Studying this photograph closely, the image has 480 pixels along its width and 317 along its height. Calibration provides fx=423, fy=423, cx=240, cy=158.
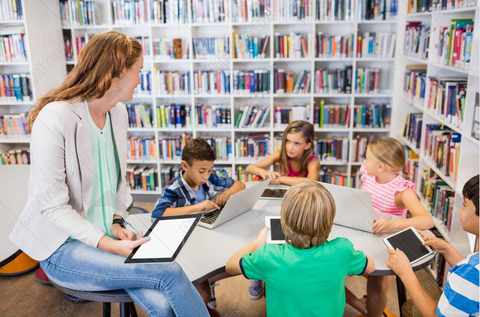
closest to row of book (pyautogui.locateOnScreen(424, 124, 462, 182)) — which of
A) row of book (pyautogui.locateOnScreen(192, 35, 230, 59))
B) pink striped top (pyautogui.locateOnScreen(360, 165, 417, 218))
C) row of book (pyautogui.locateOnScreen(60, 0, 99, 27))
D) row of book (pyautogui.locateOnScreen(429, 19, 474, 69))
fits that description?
row of book (pyautogui.locateOnScreen(429, 19, 474, 69))

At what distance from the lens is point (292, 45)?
3.80 metres

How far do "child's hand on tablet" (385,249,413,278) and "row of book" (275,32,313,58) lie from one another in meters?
2.62

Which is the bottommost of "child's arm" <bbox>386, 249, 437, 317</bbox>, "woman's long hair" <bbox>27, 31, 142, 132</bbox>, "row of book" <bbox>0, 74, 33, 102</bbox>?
"child's arm" <bbox>386, 249, 437, 317</bbox>

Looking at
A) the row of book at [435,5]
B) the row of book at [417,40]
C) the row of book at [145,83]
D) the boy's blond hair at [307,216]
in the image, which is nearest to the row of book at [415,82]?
the row of book at [417,40]

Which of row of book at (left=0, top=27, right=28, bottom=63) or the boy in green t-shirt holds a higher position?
row of book at (left=0, top=27, right=28, bottom=63)

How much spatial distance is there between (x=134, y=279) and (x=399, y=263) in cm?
91

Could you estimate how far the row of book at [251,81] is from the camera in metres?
3.89

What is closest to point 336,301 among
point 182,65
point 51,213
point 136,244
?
point 136,244

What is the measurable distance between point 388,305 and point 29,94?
3.46m

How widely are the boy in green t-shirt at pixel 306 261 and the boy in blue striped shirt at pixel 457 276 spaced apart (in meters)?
0.17

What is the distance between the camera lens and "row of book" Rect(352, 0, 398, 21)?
3.66 meters

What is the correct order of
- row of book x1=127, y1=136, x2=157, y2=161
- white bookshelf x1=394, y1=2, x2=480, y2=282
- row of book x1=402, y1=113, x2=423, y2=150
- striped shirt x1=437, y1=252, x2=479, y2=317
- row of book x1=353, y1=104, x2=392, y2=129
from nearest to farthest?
striped shirt x1=437, y1=252, x2=479, y2=317, white bookshelf x1=394, y1=2, x2=480, y2=282, row of book x1=402, y1=113, x2=423, y2=150, row of book x1=353, y1=104, x2=392, y2=129, row of book x1=127, y1=136, x2=157, y2=161

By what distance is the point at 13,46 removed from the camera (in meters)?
3.74

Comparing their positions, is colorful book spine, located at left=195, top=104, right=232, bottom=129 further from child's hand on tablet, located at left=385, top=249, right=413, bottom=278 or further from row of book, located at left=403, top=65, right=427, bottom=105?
child's hand on tablet, located at left=385, top=249, right=413, bottom=278
